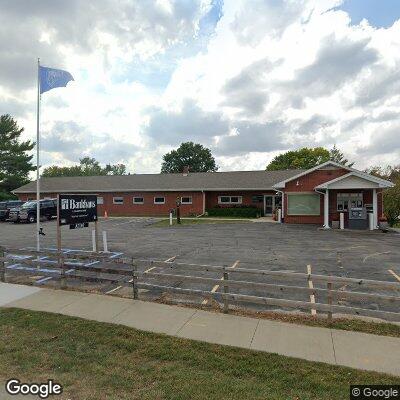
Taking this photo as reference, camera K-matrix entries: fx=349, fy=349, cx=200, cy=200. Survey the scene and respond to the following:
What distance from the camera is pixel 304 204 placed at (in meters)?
29.0

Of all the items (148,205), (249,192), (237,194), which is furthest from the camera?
(148,205)

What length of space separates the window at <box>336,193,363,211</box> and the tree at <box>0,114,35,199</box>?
46.3 m

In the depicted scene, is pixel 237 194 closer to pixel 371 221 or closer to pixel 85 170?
pixel 371 221

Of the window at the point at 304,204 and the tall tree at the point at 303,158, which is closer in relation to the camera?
the window at the point at 304,204

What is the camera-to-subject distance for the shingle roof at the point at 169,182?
1464 inches

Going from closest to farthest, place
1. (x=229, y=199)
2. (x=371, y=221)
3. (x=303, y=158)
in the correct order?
(x=371, y=221)
(x=229, y=199)
(x=303, y=158)

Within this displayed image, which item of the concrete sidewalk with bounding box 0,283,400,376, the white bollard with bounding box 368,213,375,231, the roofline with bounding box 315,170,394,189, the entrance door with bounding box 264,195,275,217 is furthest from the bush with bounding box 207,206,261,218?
the concrete sidewalk with bounding box 0,283,400,376

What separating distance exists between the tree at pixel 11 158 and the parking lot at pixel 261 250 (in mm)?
35531

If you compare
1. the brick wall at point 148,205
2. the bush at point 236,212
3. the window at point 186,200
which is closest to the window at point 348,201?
the bush at point 236,212

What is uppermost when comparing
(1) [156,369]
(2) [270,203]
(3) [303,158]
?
(3) [303,158]

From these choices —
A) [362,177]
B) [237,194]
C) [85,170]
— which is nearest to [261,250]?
[362,177]

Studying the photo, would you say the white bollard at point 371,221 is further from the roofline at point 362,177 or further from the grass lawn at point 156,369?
the grass lawn at point 156,369

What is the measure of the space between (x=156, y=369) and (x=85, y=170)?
9977 centimetres

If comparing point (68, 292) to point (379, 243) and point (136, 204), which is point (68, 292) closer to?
point (379, 243)
